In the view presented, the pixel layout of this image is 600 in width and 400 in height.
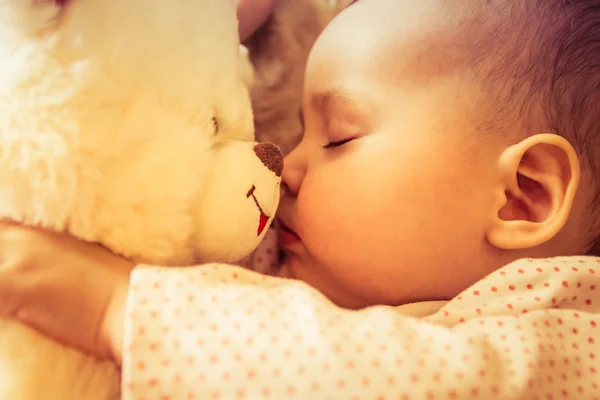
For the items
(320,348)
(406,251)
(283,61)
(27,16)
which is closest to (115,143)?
(27,16)

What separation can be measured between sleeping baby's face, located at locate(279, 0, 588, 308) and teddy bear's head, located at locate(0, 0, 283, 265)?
6.3 inches

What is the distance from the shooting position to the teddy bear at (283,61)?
0.97m

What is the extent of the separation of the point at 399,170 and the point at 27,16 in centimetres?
47

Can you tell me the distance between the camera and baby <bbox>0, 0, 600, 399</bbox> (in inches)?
20.8

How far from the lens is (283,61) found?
98 centimetres

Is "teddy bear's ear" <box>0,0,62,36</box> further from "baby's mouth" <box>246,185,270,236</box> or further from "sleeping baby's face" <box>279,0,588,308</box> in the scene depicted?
"sleeping baby's face" <box>279,0,588,308</box>

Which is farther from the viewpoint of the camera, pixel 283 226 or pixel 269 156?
pixel 283 226

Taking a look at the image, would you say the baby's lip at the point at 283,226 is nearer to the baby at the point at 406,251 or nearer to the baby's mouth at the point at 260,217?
the baby at the point at 406,251

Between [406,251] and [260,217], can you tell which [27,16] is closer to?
[260,217]

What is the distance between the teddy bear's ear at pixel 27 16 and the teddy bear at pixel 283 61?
0.50 metres

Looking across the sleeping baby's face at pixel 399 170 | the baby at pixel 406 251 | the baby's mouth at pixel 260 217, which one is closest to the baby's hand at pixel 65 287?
the baby at pixel 406 251

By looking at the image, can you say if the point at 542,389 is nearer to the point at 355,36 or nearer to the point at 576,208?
the point at 576,208

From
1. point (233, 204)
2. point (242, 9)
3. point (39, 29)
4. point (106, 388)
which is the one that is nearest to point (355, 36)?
point (242, 9)

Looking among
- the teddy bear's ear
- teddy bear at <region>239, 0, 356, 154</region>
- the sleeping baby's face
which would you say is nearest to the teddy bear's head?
the teddy bear's ear
